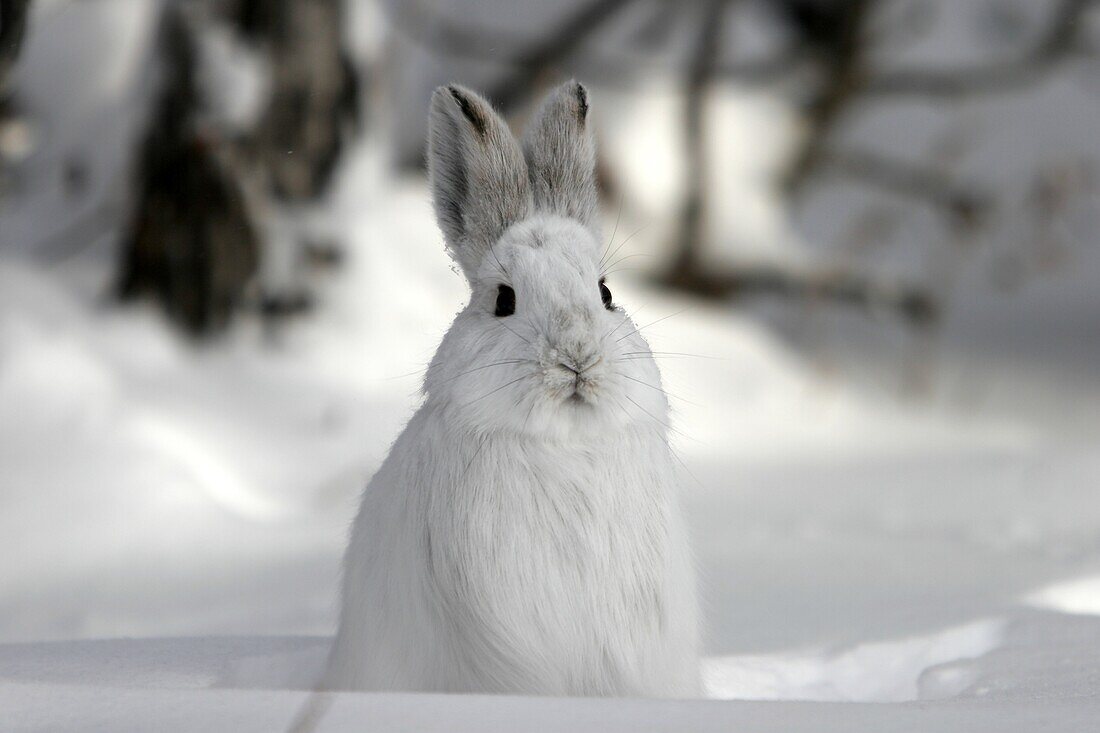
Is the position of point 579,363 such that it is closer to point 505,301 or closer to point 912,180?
point 505,301

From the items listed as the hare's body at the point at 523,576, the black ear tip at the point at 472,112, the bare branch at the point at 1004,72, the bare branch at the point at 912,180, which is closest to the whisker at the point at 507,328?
the hare's body at the point at 523,576

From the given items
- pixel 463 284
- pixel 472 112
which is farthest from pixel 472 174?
pixel 463 284

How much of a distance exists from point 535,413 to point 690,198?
163 inches

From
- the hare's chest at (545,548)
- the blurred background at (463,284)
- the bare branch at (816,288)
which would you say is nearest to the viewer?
the hare's chest at (545,548)

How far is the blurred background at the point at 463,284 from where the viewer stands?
2.59 metres

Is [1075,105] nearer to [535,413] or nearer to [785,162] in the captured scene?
[785,162]

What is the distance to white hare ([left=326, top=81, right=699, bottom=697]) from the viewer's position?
1.37 m

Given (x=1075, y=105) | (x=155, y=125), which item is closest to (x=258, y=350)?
(x=155, y=125)

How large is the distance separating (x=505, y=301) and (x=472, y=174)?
7.2 inches

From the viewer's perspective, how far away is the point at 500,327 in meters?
1.47

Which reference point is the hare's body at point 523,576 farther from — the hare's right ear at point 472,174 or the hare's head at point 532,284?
the hare's right ear at point 472,174

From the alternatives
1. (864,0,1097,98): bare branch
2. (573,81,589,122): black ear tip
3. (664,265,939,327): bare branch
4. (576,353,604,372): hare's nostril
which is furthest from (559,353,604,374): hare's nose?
(864,0,1097,98): bare branch

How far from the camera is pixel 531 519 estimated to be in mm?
1377

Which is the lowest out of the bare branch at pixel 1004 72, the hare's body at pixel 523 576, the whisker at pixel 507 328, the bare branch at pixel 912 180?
the hare's body at pixel 523 576
